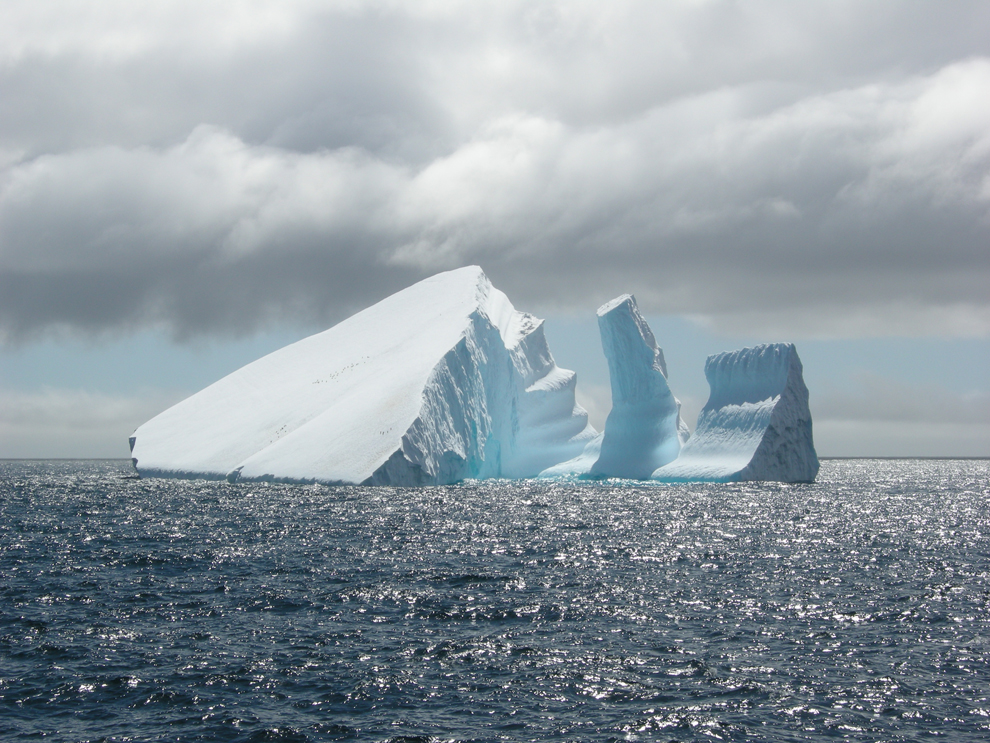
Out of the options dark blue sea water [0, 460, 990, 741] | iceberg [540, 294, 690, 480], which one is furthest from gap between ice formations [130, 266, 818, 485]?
dark blue sea water [0, 460, 990, 741]

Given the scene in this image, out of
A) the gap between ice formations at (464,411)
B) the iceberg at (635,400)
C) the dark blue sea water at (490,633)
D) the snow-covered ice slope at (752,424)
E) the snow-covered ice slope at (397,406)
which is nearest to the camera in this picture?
the dark blue sea water at (490,633)

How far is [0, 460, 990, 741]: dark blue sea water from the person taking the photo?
10750 millimetres

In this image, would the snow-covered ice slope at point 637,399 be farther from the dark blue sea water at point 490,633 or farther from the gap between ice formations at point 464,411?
the dark blue sea water at point 490,633

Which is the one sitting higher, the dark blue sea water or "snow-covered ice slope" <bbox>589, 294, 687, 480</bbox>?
"snow-covered ice slope" <bbox>589, 294, 687, 480</bbox>

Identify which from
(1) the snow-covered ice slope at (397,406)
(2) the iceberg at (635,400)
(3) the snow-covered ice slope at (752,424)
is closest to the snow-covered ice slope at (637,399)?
(2) the iceberg at (635,400)

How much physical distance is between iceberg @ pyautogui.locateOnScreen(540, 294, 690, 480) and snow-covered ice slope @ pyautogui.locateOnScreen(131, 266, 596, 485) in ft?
20.8

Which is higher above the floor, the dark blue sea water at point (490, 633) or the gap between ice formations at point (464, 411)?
the gap between ice formations at point (464, 411)

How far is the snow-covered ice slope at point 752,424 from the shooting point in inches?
1848

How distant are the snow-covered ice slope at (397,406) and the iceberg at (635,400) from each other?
6334 millimetres

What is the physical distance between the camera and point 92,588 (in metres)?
18.2

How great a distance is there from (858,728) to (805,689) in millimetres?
1360

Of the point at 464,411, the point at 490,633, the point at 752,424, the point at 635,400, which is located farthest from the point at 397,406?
the point at 490,633

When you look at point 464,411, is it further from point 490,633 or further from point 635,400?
point 490,633

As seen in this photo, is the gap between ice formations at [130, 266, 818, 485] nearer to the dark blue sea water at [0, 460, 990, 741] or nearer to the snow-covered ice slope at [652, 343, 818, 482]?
the snow-covered ice slope at [652, 343, 818, 482]
